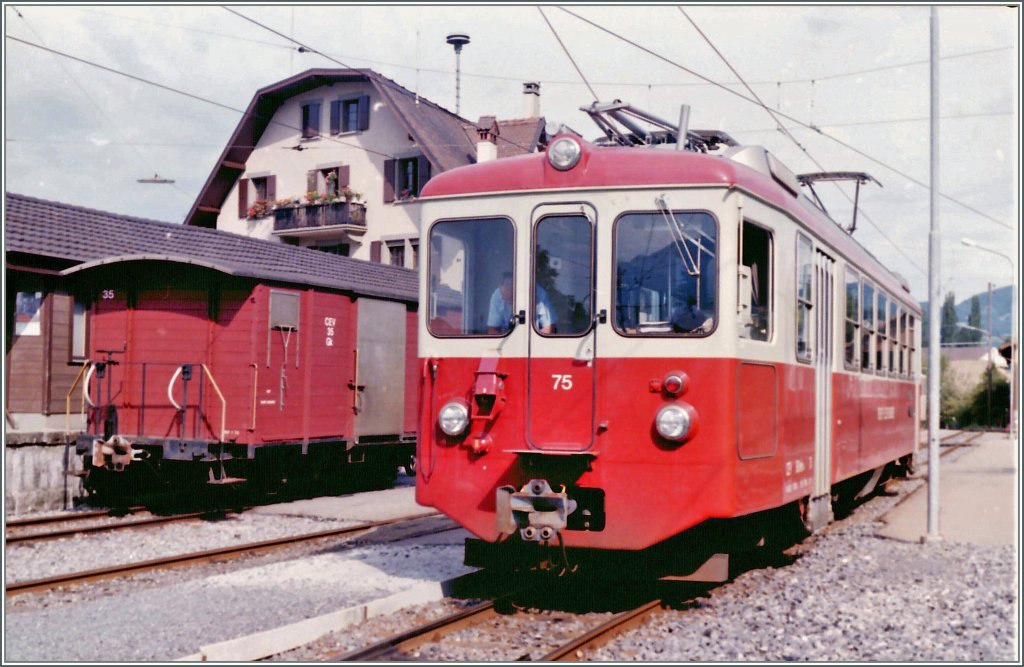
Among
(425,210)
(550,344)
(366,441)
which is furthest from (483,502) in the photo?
(366,441)

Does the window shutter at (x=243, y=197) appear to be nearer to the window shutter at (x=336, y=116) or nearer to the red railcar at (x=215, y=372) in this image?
the window shutter at (x=336, y=116)

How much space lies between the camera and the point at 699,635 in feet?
A: 20.9

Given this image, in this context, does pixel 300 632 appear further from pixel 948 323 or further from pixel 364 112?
pixel 948 323

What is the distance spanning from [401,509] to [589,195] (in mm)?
7547

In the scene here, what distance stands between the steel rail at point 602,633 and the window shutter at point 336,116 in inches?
1015

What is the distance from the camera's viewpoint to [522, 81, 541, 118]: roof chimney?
31391 mm

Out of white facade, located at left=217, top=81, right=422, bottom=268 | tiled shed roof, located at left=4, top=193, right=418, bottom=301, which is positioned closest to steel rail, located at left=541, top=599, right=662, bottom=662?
tiled shed roof, located at left=4, top=193, right=418, bottom=301

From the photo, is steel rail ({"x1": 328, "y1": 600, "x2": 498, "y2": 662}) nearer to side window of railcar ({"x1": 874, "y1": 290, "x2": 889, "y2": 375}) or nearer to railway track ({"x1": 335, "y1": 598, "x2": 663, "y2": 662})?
railway track ({"x1": 335, "y1": 598, "x2": 663, "y2": 662})

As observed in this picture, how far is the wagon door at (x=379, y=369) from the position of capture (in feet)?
49.3

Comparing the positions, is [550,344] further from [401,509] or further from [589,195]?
[401,509]

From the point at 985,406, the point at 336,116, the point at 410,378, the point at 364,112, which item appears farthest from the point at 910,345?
the point at 985,406

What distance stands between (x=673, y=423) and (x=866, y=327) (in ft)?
16.9

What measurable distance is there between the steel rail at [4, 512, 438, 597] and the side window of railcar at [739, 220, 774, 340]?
5.58m

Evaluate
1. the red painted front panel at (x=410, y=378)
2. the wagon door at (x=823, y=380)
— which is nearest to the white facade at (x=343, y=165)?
the red painted front panel at (x=410, y=378)
